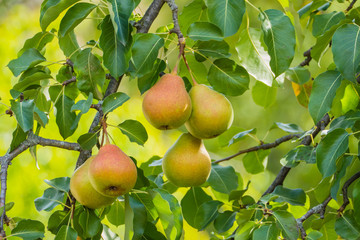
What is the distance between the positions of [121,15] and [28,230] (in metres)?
0.44

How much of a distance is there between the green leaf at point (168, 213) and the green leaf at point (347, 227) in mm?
426

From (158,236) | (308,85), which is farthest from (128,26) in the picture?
(308,85)

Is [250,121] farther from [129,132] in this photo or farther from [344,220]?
[129,132]

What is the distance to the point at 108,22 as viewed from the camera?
1.17 metres

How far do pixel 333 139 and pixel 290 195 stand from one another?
40cm

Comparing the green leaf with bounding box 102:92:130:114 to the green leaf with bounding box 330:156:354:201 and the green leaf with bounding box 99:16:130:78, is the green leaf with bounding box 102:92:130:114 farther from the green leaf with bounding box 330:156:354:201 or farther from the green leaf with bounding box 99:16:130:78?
the green leaf with bounding box 330:156:354:201

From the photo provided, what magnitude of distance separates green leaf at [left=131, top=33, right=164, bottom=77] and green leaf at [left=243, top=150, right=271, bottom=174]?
0.81 metres

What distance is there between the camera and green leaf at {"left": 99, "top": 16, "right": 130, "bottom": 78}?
1.12 meters

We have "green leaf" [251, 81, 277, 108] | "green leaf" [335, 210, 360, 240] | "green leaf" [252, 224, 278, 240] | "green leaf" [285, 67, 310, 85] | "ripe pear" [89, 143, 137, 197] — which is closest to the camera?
"ripe pear" [89, 143, 137, 197]

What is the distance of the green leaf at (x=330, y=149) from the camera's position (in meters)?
1.19

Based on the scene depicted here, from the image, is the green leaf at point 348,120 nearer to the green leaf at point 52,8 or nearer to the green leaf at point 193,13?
the green leaf at point 193,13

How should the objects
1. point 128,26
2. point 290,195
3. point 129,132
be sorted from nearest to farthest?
point 128,26 → point 129,132 → point 290,195

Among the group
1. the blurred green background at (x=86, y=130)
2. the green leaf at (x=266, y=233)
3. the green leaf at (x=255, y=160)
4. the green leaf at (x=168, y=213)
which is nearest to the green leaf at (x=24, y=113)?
the green leaf at (x=168, y=213)

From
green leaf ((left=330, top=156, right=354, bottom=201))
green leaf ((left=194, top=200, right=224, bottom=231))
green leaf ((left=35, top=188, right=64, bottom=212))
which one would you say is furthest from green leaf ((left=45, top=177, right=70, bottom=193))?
green leaf ((left=330, top=156, right=354, bottom=201))
